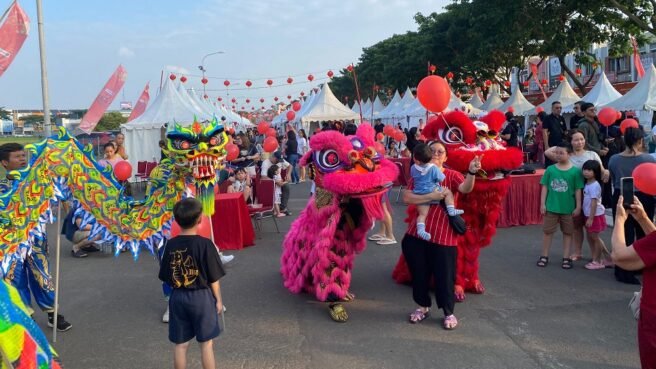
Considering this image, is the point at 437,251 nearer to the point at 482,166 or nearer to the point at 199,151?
the point at 482,166

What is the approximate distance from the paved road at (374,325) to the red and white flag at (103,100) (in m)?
8.90

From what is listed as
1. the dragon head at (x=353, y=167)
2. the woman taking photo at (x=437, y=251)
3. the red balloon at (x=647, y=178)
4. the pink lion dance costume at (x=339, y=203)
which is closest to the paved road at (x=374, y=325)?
the woman taking photo at (x=437, y=251)

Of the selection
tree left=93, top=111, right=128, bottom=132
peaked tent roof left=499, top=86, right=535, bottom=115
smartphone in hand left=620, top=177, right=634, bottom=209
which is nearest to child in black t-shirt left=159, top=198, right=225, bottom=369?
smartphone in hand left=620, top=177, right=634, bottom=209

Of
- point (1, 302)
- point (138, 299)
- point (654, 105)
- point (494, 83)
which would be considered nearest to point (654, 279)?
point (1, 302)

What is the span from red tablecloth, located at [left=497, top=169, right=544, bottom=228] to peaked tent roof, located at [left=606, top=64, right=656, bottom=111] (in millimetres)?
7431

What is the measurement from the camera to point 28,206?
3.96m

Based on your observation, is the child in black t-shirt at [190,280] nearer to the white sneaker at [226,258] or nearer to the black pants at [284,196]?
the white sneaker at [226,258]

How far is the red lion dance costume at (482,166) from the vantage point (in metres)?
4.59

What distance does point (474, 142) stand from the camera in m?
4.75

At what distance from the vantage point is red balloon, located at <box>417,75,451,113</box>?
4707 mm

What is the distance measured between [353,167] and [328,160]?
257mm

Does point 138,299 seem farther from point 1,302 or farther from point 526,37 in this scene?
point 526,37

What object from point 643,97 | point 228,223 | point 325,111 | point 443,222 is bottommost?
point 228,223

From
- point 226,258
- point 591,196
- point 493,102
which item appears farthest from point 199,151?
point 493,102
